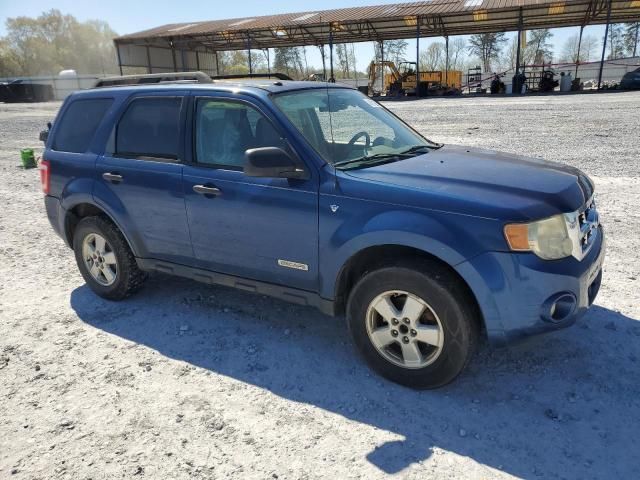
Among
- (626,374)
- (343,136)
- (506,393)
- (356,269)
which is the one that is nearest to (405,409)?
(506,393)

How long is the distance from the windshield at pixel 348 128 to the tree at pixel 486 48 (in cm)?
7893

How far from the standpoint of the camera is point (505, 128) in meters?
14.6

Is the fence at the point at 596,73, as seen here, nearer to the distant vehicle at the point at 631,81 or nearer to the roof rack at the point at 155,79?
the distant vehicle at the point at 631,81

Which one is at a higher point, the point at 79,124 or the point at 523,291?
the point at 79,124

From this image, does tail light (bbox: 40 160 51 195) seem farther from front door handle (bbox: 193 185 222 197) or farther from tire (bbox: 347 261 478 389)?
tire (bbox: 347 261 478 389)

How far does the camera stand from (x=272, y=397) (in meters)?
3.22

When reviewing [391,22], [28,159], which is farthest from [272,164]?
[391,22]

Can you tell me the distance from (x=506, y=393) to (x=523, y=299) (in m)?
0.73

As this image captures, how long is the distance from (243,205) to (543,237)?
196cm

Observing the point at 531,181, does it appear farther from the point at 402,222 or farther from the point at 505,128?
the point at 505,128

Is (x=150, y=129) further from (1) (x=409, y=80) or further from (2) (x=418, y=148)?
(1) (x=409, y=80)

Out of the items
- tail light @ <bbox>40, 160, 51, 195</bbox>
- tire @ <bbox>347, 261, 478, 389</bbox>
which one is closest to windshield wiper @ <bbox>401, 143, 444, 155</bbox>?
tire @ <bbox>347, 261, 478, 389</bbox>

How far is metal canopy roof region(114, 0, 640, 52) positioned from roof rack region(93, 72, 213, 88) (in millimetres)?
29426

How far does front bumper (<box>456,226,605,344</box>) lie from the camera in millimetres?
2762
